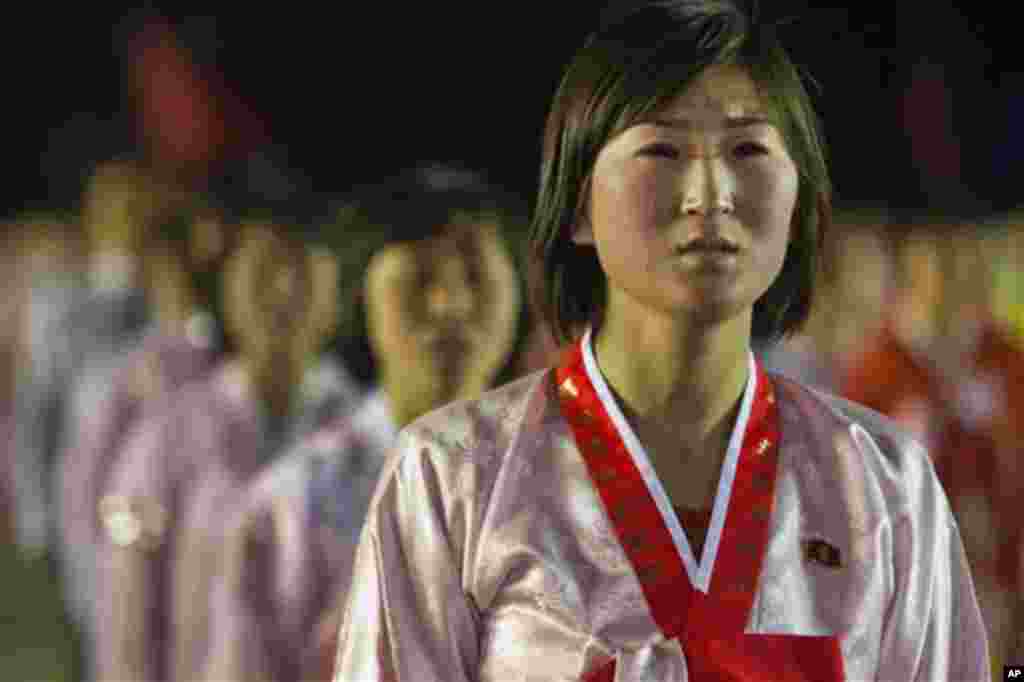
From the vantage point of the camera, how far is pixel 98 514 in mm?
2443

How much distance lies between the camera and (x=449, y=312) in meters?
2.50

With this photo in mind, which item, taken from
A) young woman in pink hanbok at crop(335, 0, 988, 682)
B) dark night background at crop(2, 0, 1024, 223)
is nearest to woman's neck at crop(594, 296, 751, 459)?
young woman in pink hanbok at crop(335, 0, 988, 682)

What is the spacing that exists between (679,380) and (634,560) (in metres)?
0.18

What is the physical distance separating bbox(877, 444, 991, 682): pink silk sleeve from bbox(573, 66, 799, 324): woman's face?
25cm

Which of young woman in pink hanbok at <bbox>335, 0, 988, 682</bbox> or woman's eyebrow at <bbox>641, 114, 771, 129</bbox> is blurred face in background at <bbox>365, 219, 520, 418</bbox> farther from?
woman's eyebrow at <bbox>641, 114, 771, 129</bbox>

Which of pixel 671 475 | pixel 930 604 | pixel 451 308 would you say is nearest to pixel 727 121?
pixel 671 475

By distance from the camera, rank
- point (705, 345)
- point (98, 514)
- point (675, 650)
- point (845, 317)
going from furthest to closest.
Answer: point (845, 317), point (98, 514), point (705, 345), point (675, 650)

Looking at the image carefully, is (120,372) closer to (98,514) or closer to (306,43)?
(98,514)

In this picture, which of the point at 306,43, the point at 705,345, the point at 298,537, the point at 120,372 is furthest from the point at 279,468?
the point at 705,345

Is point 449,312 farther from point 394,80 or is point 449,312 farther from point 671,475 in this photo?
point 671,475

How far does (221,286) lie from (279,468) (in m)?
0.26

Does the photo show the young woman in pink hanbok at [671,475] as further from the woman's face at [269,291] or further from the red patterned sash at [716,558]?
the woman's face at [269,291]

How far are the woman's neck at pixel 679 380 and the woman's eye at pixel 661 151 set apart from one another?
0.46 feet

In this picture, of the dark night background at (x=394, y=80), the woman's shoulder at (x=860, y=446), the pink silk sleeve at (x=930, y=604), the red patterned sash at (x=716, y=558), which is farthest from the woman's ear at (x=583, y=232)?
the dark night background at (x=394, y=80)
